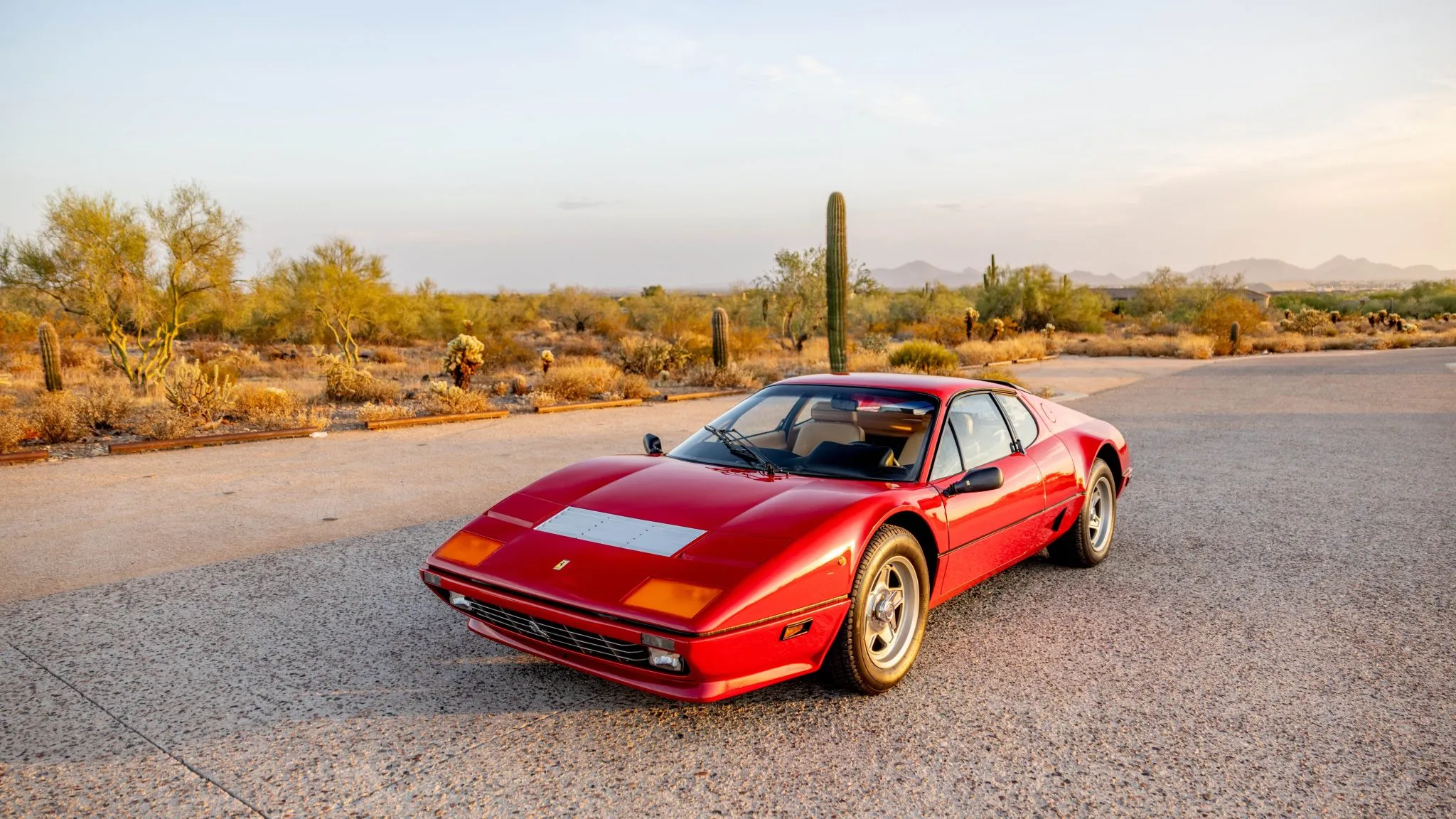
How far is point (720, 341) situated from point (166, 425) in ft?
33.5

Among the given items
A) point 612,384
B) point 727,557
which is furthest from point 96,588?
point 612,384

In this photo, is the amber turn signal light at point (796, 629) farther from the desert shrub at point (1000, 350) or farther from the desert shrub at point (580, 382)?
the desert shrub at point (1000, 350)

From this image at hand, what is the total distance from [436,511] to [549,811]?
4.55 meters

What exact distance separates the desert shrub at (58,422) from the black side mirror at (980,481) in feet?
35.5

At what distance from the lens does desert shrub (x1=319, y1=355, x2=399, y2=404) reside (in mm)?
14391

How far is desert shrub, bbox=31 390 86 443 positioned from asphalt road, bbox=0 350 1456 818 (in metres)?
6.71

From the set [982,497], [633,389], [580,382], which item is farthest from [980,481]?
[580,382]

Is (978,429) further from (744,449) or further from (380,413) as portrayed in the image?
(380,413)

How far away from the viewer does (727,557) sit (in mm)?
3205

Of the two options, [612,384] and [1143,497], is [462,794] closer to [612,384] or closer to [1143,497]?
[1143,497]

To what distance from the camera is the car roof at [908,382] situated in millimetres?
4551

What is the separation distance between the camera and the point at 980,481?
386cm

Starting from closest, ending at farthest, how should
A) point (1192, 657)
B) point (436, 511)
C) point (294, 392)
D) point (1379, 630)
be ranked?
point (1192, 657) < point (1379, 630) < point (436, 511) < point (294, 392)

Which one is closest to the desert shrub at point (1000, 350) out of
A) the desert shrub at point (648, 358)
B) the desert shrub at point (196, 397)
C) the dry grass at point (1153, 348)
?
the dry grass at point (1153, 348)
